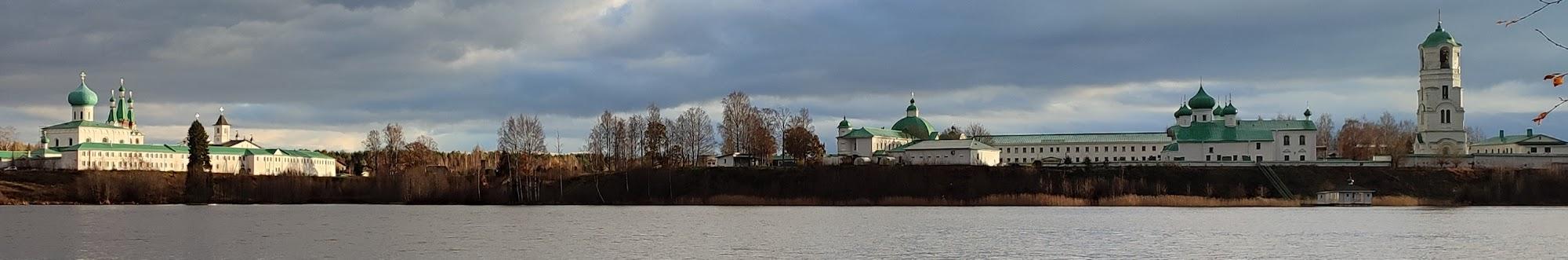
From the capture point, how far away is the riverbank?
82312mm

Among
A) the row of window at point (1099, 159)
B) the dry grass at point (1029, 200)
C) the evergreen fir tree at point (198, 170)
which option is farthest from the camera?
the row of window at point (1099, 159)

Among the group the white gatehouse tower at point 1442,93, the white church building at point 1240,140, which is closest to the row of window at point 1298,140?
the white church building at point 1240,140

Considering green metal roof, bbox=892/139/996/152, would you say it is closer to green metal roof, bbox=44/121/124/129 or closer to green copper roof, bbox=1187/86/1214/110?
green copper roof, bbox=1187/86/1214/110

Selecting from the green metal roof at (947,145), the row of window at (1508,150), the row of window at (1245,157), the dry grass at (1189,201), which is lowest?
the dry grass at (1189,201)

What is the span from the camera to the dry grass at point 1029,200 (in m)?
81.4

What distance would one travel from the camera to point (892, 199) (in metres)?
83.2

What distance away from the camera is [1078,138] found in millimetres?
116188

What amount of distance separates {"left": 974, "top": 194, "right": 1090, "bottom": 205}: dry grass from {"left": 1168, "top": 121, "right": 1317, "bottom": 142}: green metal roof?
2153 centimetres

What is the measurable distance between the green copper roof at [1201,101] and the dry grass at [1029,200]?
2427 centimetres

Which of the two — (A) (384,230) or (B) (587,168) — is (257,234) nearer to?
(A) (384,230)

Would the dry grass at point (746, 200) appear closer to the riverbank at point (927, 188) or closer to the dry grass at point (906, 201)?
the dry grass at point (906, 201)

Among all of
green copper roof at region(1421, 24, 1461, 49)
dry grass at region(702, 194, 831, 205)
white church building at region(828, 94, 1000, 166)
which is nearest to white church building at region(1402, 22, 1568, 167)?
green copper roof at region(1421, 24, 1461, 49)

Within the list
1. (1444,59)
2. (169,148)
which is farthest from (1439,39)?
(169,148)

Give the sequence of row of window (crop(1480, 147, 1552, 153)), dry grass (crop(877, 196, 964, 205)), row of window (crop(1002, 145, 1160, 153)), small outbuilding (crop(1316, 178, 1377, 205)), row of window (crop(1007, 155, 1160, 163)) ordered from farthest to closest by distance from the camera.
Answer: row of window (crop(1002, 145, 1160, 153))
row of window (crop(1007, 155, 1160, 163))
row of window (crop(1480, 147, 1552, 153))
dry grass (crop(877, 196, 964, 205))
small outbuilding (crop(1316, 178, 1377, 205))
